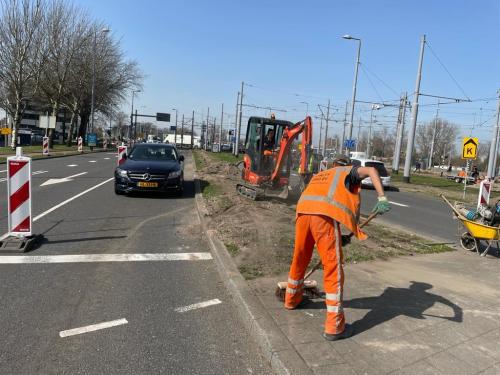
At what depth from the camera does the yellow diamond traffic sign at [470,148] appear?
20828 mm

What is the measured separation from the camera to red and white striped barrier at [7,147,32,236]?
690 cm

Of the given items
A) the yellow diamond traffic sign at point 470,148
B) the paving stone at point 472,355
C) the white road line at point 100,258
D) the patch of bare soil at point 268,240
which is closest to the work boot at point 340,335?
the paving stone at point 472,355

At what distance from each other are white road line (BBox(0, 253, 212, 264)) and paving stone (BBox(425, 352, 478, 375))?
3886 millimetres

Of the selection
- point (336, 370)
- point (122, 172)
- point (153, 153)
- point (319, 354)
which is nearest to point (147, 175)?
point (122, 172)

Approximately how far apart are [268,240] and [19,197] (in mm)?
3861

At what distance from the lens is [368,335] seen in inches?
157

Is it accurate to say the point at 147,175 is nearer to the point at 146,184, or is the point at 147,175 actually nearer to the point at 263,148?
the point at 146,184

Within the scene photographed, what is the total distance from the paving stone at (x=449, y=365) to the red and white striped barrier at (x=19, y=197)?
5918 mm

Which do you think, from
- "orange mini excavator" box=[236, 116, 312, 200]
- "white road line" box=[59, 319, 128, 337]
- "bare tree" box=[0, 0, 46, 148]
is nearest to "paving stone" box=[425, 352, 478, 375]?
"white road line" box=[59, 319, 128, 337]

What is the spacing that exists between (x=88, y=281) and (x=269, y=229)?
11.7 feet

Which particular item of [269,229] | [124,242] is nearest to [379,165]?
[269,229]

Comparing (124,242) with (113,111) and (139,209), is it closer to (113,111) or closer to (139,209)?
(139,209)

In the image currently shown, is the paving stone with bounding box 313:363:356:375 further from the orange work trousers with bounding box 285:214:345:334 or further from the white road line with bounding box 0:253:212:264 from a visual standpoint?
the white road line with bounding box 0:253:212:264

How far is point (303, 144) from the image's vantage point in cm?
1294
